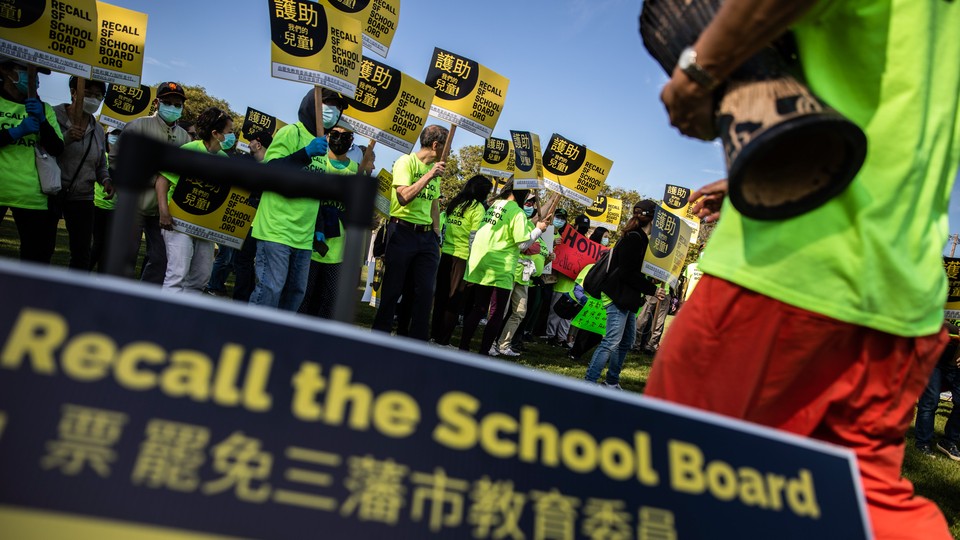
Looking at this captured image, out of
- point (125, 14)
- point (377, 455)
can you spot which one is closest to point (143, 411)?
point (377, 455)

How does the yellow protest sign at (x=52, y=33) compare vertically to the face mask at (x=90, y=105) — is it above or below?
above

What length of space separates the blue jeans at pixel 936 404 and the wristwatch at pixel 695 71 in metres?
6.41

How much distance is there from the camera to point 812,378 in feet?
4.58

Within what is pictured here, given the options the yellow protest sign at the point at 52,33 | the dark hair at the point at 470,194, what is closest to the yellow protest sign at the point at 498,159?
the dark hair at the point at 470,194

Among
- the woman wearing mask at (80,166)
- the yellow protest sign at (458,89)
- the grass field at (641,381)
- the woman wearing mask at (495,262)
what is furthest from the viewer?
the yellow protest sign at (458,89)

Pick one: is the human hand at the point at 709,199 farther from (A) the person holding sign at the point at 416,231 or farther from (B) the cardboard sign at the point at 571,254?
(B) the cardboard sign at the point at 571,254

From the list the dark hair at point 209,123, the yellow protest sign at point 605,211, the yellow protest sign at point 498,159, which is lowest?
the dark hair at point 209,123

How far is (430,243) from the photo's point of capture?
6398 millimetres

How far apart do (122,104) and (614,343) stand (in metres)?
8.68

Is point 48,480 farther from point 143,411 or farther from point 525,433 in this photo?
point 525,433

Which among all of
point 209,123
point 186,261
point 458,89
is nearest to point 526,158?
point 458,89

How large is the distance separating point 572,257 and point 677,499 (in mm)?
10788

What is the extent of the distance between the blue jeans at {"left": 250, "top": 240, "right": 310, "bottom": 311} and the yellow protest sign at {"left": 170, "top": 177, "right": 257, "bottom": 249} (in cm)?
67

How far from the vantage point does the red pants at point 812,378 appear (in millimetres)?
1355
